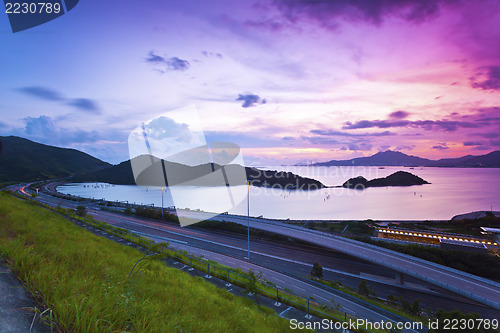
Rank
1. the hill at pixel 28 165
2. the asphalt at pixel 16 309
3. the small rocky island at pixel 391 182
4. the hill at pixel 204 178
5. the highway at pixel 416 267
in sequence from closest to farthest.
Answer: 1. the asphalt at pixel 16 309
2. the highway at pixel 416 267
3. the hill at pixel 28 165
4. the hill at pixel 204 178
5. the small rocky island at pixel 391 182

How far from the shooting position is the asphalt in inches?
90.8

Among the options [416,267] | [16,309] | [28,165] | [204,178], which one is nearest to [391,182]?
[204,178]

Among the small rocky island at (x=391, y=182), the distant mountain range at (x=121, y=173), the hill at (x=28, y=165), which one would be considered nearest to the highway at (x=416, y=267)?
the distant mountain range at (x=121, y=173)

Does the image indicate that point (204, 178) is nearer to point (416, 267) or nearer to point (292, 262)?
point (292, 262)

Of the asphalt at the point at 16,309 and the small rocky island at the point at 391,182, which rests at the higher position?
the asphalt at the point at 16,309

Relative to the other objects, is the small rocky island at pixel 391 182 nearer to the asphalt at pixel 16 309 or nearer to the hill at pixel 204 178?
the hill at pixel 204 178

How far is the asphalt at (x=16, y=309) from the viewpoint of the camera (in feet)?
7.57

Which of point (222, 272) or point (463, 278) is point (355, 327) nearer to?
point (222, 272)

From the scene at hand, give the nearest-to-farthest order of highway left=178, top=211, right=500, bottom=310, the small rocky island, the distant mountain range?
1. highway left=178, top=211, right=500, bottom=310
2. the distant mountain range
3. the small rocky island

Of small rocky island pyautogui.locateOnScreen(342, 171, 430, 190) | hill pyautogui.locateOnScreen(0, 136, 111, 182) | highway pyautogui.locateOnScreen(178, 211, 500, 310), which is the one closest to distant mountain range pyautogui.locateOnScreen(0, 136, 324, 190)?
hill pyautogui.locateOnScreen(0, 136, 111, 182)

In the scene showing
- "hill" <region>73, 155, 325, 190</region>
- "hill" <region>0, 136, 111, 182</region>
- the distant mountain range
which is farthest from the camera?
"hill" <region>73, 155, 325, 190</region>

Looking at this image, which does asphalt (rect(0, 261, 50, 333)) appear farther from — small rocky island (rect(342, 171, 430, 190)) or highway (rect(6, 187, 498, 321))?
small rocky island (rect(342, 171, 430, 190))

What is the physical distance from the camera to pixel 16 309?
256 cm

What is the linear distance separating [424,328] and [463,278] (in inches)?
498
